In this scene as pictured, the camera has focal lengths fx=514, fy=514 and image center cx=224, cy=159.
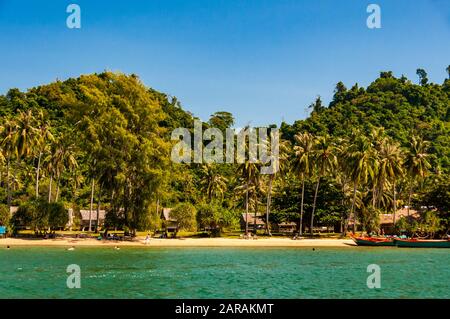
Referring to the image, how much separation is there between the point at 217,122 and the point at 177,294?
128 meters

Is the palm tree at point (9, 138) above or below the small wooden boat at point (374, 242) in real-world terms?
above

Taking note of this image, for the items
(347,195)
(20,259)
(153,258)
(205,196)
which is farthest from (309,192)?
(20,259)

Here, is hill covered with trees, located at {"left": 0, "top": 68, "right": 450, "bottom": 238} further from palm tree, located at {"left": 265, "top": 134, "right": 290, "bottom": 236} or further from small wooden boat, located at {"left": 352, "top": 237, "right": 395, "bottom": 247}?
small wooden boat, located at {"left": 352, "top": 237, "right": 395, "bottom": 247}

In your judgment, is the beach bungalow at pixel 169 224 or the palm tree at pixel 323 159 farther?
the palm tree at pixel 323 159

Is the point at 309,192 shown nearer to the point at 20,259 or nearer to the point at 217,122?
the point at 20,259

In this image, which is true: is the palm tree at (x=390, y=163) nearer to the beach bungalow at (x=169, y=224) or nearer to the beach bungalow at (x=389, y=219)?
the beach bungalow at (x=389, y=219)

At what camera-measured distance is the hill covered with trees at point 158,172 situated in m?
66.2

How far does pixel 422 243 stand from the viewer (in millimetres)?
70688

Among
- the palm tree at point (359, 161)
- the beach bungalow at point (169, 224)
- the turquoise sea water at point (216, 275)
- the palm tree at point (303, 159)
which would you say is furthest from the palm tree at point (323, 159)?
the turquoise sea water at point (216, 275)

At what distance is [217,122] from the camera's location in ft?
513

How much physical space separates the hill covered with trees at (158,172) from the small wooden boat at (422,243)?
814 cm

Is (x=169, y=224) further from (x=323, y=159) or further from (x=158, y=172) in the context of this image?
(x=323, y=159)

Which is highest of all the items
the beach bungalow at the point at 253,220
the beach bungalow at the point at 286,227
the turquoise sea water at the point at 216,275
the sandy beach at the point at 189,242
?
the beach bungalow at the point at 253,220

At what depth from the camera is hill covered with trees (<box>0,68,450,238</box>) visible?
217ft
